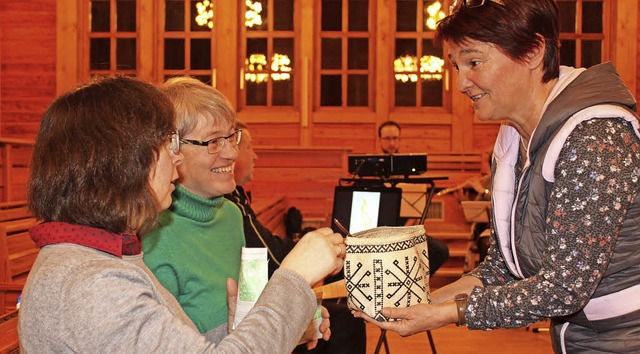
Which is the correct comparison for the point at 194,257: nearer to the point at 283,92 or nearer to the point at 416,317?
the point at 416,317

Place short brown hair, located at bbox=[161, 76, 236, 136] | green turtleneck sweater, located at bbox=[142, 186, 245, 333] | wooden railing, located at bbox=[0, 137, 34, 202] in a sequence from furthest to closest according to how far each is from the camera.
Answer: wooden railing, located at bbox=[0, 137, 34, 202]
short brown hair, located at bbox=[161, 76, 236, 136]
green turtleneck sweater, located at bbox=[142, 186, 245, 333]

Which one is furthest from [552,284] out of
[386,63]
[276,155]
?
[386,63]

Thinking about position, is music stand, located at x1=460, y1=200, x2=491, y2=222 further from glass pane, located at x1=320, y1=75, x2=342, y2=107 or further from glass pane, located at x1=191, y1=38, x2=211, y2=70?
glass pane, located at x1=191, y1=38, x2=211, y2=70

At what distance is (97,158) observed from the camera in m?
1.14

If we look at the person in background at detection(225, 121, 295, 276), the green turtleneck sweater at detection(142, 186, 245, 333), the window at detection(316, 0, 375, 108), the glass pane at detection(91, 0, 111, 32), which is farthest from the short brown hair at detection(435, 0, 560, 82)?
the glass pane at detection(91, 0, 111, 32)

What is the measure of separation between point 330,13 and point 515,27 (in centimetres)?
830

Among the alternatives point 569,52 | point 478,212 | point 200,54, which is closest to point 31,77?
point 200,54

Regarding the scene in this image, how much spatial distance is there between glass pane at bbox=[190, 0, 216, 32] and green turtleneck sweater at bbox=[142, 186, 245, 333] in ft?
26.1

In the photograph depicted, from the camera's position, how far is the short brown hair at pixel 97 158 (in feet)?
3.76

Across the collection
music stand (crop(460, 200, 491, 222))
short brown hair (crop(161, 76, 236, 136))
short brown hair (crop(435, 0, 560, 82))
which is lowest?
music stand (crop(460, 200, 491, 222))

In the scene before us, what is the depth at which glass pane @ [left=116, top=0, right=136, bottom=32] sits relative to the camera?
9.71 m

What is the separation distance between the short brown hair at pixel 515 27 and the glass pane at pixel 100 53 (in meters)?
8.73

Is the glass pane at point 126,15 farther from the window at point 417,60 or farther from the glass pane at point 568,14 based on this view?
the glass pane at point 568,14

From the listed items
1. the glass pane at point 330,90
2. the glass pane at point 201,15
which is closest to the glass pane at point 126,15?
the glass pane at point 201,15
